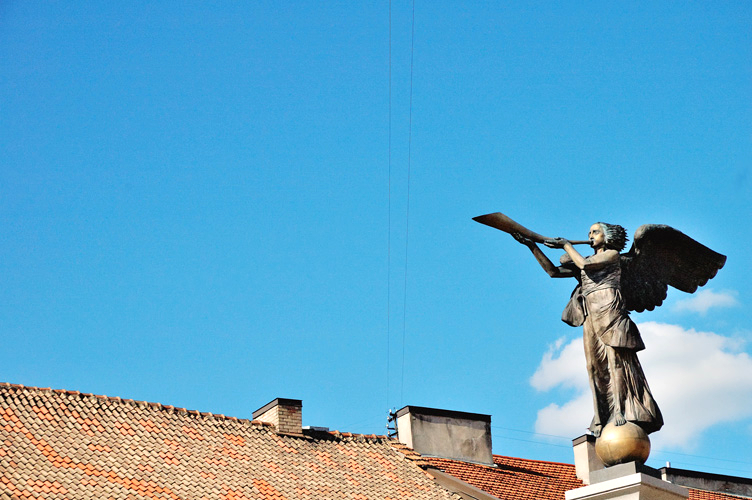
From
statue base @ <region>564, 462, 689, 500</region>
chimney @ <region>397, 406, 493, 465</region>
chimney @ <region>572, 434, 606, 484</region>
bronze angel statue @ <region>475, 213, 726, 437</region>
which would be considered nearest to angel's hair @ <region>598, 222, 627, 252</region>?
bronze angel statue @ <region>475, 213, 726, 437</region>

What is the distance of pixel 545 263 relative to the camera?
1180 centimetres

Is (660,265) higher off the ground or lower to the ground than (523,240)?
lower

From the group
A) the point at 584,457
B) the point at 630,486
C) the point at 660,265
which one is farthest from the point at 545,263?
the point at 584,457

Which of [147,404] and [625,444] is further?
[147,404]

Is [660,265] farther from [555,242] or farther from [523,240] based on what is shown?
[523,240]

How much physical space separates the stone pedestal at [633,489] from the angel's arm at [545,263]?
215cm

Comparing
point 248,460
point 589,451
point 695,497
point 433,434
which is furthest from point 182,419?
point 695,497

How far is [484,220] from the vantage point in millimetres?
11617

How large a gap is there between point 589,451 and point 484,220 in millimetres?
16030

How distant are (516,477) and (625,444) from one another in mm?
14625

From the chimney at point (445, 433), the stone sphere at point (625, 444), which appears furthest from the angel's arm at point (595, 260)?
the chimney at point (445, 433)

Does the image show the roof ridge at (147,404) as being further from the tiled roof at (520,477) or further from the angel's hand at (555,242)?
the angel's hand at (555,242)

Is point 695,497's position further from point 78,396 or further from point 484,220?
point 484,220

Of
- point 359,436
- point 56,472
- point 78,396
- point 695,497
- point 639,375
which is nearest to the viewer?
point 639,375
